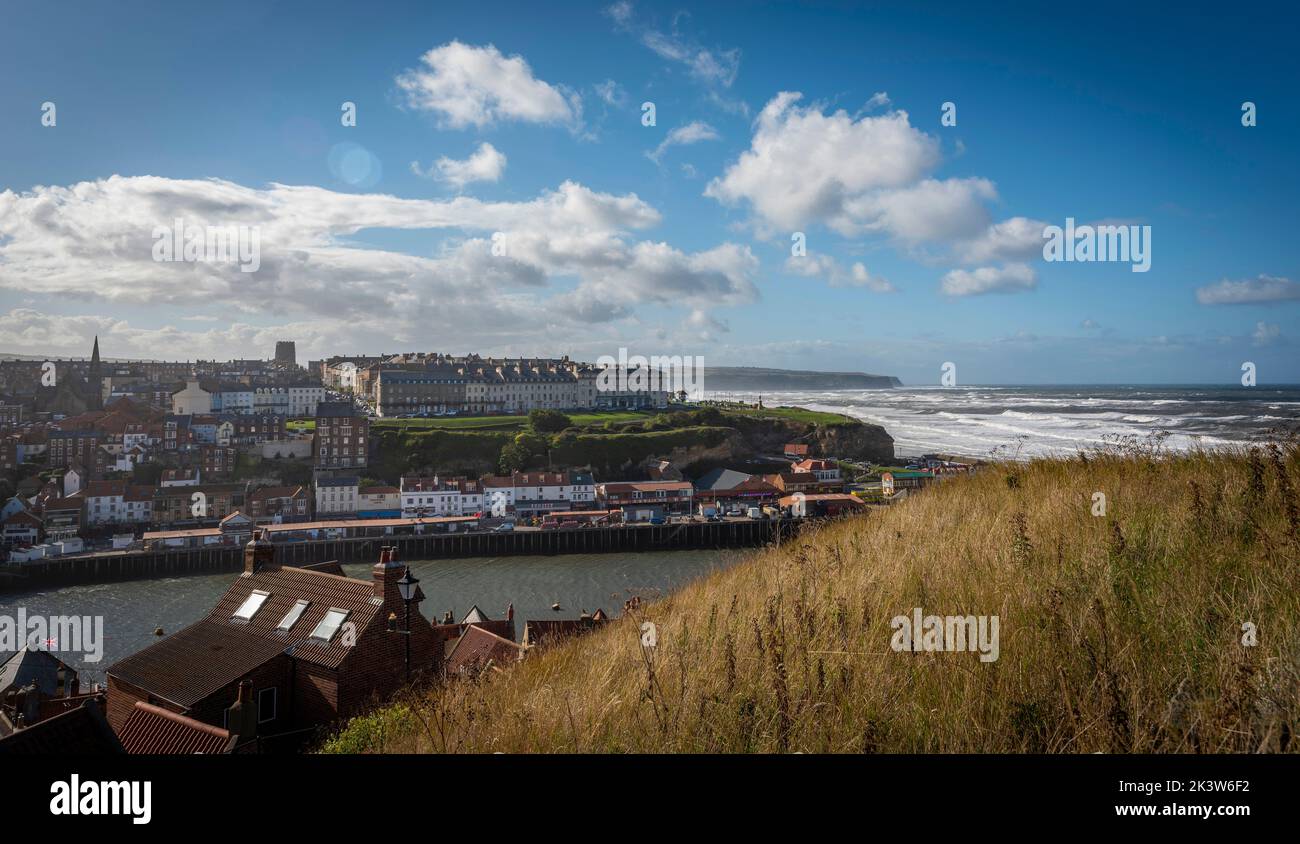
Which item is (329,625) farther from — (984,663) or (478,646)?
(984,663)

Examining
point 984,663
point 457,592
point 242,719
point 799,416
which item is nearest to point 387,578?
point 242,719

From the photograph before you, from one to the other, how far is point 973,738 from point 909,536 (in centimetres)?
383

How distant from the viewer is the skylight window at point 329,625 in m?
11.8

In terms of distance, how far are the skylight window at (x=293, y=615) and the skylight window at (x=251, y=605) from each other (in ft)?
2.50

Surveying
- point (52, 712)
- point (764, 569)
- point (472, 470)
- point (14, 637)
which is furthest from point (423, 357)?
point (764, 569)

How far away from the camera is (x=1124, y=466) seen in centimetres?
777

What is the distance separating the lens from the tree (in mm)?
76125

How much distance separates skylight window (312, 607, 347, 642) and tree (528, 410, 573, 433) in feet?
207

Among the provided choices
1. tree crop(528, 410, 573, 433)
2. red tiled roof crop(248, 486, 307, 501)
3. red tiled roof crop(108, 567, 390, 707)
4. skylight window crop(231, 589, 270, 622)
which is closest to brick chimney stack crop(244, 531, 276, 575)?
red tiled roof crop(108, 567, 390, 707)

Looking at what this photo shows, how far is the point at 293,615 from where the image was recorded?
12.4 meters

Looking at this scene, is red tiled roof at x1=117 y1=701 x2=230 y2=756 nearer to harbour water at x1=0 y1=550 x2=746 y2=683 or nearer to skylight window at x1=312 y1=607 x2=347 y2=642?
skylight window at x1=312 y1=607 x2=347 y2=642
